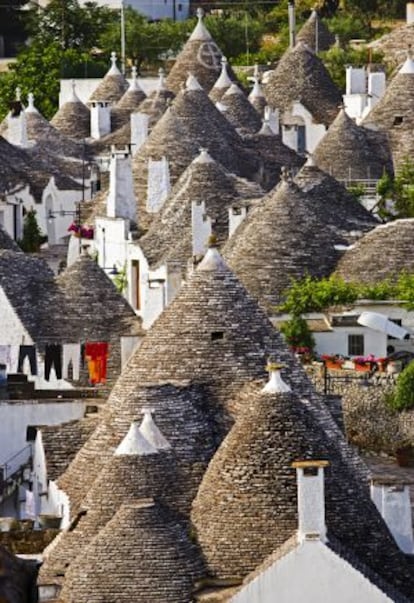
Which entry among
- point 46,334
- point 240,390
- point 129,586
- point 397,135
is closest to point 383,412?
point 46,334

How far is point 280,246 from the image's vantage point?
7025 centimetres

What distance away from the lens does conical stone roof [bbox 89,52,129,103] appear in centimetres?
11039

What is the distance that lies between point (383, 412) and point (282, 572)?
67.9ft

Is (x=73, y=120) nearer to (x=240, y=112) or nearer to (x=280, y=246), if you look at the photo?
Answer: (x=240, y=112)

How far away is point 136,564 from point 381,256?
91.1 feet

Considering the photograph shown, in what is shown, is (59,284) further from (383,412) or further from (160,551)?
(160,551)

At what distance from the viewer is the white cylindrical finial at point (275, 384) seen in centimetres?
4456

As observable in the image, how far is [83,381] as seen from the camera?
58.9 metres

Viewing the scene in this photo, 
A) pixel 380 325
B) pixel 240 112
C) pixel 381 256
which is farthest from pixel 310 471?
pixel 240 112

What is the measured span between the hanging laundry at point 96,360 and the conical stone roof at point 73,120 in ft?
147

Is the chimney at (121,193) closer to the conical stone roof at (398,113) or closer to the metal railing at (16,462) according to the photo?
the conical stone roof at (398,113)

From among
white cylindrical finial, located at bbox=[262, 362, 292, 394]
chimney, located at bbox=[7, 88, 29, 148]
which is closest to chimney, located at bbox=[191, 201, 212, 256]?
chimney, located at bbox=[7, 88, 29, 148]

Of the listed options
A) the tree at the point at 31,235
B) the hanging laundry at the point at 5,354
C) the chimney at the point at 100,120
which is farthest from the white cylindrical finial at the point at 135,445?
the chimney at the point at 100,120

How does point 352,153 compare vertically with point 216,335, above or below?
below
